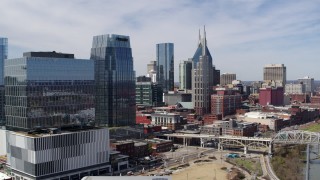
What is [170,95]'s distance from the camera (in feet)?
635

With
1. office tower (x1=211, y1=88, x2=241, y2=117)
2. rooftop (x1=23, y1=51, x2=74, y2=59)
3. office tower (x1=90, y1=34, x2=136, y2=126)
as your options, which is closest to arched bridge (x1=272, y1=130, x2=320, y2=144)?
office tower (x1=90, y1=34, x2=136, y2=126)

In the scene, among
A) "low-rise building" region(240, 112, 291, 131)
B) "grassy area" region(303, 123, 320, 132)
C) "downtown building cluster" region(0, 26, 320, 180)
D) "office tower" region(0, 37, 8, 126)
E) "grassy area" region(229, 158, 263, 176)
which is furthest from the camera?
"low-rise building" region(240, 112, 291, 131)

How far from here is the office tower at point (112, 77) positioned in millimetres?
101312

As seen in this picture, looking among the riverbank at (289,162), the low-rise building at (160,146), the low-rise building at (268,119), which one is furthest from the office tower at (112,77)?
the low-rise building at (268,119)

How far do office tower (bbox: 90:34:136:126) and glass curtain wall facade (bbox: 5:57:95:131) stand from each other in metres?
25.9

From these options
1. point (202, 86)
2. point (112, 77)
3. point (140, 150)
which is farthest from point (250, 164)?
point (202, 86)

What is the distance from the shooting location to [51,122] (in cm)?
6925

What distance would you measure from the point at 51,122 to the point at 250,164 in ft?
136

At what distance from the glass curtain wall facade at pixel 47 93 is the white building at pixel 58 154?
133 inches

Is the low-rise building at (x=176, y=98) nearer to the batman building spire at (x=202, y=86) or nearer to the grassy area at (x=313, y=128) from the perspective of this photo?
the batman building spire at (x=202, y=86)

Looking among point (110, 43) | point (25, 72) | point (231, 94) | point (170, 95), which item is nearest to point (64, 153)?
point (25, 72)

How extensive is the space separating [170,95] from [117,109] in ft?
301

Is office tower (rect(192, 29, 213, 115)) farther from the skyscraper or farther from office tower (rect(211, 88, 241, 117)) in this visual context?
the skyscraper

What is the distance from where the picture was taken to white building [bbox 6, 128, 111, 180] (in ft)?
208
